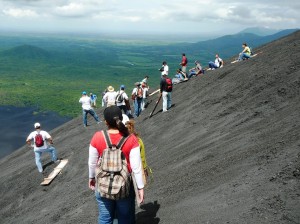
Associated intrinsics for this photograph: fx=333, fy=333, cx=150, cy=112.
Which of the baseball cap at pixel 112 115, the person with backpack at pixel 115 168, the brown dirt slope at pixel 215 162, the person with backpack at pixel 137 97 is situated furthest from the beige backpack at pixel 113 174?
the person with backpack at pixel 137 97

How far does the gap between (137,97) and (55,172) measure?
306 inches

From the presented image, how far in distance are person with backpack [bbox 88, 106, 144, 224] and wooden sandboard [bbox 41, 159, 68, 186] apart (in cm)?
942

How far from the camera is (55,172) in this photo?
14.8m

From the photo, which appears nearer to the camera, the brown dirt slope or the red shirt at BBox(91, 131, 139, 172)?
the red shirt at BBox(91, 131, 139, 172)

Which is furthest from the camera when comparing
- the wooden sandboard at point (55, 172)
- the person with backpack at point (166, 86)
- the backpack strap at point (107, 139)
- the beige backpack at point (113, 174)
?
the person with backpack at point (166, 86)

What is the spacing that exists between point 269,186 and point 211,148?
4.04m

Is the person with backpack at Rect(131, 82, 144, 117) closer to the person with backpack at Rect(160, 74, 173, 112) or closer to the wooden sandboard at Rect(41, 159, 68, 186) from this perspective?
the person with backpack at Rect(160, 74, 173, 112)

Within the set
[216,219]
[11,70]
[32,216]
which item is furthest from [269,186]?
[11,70]

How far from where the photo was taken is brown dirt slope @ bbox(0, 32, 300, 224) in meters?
6.61

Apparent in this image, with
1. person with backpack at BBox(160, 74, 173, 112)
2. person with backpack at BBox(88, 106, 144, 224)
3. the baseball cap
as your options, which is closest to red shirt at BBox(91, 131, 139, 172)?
person with backpack at BBox(88, 106, 144, 224)

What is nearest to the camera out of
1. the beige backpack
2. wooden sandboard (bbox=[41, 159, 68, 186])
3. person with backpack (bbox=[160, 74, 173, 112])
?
the beige backpack

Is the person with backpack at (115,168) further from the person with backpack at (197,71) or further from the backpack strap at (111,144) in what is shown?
the person with backpack at (197,71)

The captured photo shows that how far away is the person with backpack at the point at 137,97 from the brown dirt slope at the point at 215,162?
70cm

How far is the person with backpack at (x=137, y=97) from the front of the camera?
2033 centimetres
